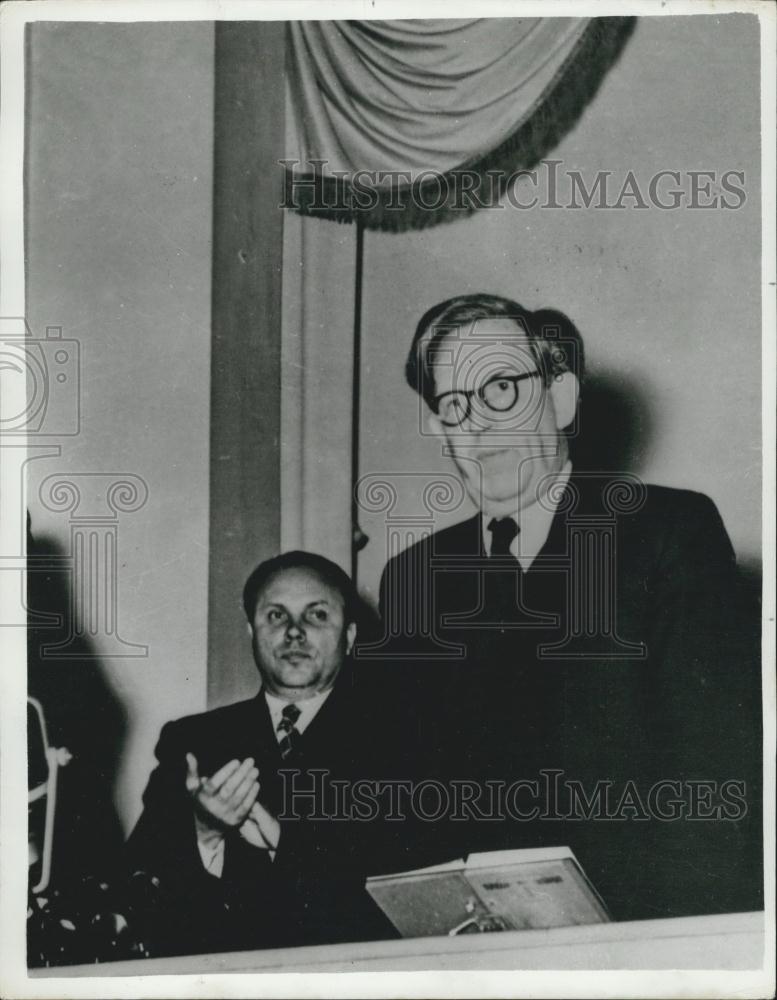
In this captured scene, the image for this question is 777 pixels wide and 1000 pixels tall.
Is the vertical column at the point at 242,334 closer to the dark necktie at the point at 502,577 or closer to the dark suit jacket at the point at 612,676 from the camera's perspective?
the dark suit jacket at the point at 612,676

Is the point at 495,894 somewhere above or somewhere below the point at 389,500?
below

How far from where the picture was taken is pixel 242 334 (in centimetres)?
245

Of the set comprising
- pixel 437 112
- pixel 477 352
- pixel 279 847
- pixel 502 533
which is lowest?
pixel 279 847

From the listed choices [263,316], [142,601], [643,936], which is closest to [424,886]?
[643,936]

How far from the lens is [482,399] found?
245 centimetres

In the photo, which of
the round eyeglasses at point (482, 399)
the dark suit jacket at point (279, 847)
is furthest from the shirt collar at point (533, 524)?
the dark suit jacket at point (279, 847)

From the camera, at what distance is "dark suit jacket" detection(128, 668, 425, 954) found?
2.41 metres

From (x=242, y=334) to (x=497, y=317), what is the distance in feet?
2.26

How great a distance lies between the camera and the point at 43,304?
8.09 feet

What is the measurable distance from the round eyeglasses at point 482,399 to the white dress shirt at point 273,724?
804 mm

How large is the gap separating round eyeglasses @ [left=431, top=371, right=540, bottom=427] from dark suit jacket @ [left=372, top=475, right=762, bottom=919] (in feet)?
1.02

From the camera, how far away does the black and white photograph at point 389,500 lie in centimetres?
241

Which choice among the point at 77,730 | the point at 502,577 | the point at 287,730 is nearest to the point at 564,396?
the point at 502,577

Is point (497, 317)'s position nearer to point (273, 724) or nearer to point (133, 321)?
point (133, 321)
